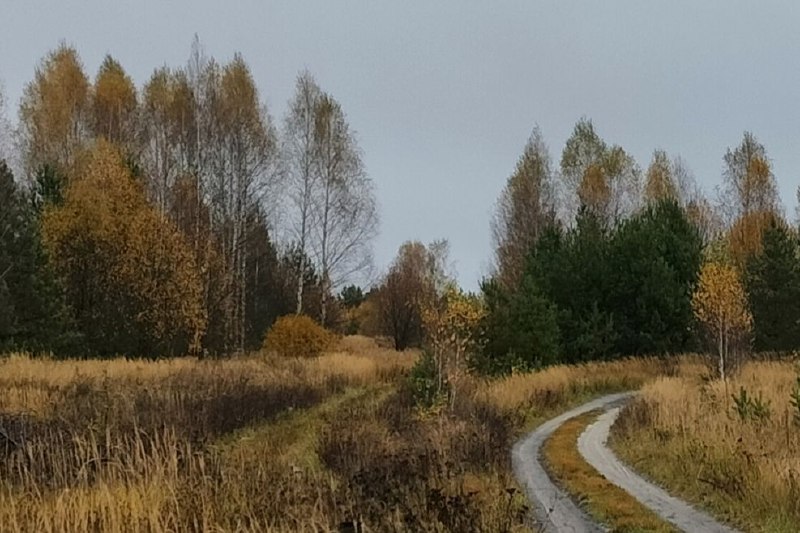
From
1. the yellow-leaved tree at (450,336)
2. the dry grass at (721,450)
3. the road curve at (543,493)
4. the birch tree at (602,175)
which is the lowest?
the road curve at (543,493)

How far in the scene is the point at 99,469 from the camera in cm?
831

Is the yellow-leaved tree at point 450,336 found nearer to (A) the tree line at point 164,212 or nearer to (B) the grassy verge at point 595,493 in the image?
(B) the grassy verge at point 595,493

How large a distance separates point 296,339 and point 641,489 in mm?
21417

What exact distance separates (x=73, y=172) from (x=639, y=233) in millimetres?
27280

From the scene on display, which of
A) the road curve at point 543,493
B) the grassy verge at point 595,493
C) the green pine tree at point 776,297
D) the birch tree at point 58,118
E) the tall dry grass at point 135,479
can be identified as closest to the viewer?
the tall dry grass at point 135,479

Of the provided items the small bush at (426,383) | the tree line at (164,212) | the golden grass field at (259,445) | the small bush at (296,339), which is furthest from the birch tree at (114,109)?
the small bush at (426,383)

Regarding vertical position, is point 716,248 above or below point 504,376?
above

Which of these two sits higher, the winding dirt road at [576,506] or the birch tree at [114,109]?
the birch tree at [114,109]

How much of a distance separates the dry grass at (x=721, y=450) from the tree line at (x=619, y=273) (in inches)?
255

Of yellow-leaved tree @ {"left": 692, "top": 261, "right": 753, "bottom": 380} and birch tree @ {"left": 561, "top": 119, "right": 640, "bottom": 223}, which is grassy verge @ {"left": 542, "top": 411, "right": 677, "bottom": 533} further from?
birch tree @ {"left": 561, "top": 119, "right": 640, "bottom": 223}

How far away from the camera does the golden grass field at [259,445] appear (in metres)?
7.36

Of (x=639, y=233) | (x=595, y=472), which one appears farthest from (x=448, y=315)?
(x=639, y=233)

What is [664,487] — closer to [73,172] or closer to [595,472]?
[595,472]

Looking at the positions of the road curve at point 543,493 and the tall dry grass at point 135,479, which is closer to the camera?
the tall dry grass at point 135,479
